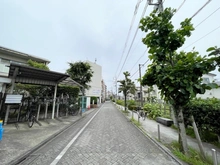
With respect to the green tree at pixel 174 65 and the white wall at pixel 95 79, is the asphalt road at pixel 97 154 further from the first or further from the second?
the white wall at pixel 95 79

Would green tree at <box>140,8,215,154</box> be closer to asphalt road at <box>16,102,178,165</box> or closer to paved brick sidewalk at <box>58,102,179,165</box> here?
paved brick sidewalk at <box>58,102,179,165</box>

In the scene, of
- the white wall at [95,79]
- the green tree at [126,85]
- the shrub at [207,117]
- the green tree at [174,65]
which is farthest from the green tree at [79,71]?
the shrub at [207,117]

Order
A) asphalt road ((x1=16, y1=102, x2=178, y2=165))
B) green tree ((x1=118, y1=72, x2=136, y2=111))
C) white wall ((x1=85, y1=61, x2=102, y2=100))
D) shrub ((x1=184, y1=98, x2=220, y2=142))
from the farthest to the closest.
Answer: white wall ((x1=85, y1=61, x2=102, y2=100))
green tree ((x1=118, y1=72, x2=136, y2=111))
shrub ((x1=184, y1=98, x2=220, y2=142))
asphalt road ((x1=16, y1=102, x2=178, y2=165))

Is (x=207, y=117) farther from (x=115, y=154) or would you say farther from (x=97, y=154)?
(x=97, y=154)

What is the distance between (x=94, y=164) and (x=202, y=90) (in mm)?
3836

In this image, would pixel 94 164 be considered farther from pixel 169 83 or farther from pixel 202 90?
pixel 202 90

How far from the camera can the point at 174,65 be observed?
3.84 meters

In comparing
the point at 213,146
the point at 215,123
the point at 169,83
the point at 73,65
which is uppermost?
the point at 73,65

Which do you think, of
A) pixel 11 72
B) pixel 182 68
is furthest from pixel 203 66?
pixel 11 72

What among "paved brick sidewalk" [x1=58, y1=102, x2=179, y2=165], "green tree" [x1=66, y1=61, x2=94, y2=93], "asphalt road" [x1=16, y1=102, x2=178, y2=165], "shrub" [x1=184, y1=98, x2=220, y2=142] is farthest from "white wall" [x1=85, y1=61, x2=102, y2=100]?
"shrub" [x1=184, y1=98, x2=220, y2=142]

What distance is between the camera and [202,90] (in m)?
3.17

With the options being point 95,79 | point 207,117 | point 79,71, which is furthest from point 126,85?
point 95,79

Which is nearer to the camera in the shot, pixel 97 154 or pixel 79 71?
pixel 97 154

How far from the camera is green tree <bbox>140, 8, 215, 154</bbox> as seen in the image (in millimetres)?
3203
